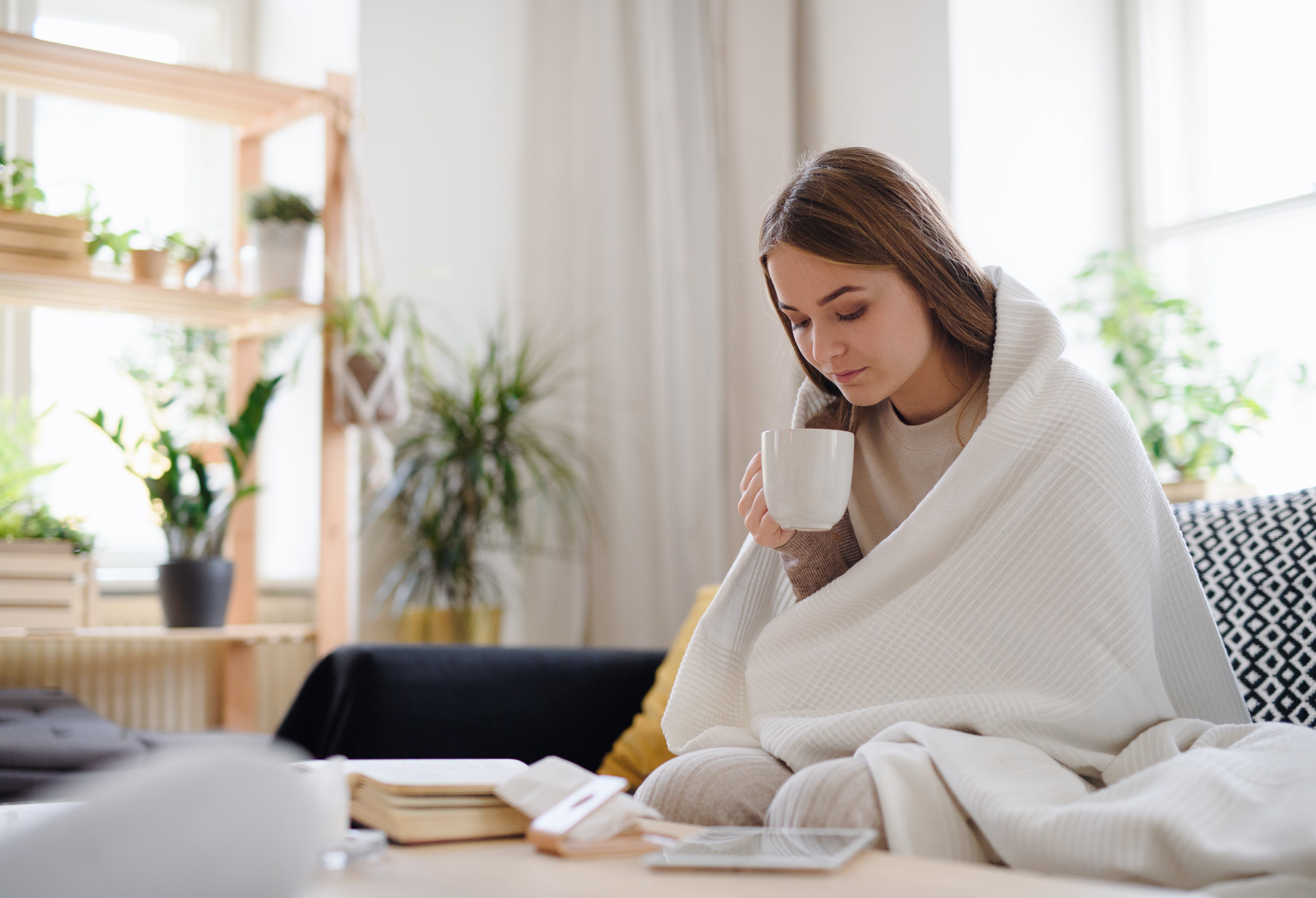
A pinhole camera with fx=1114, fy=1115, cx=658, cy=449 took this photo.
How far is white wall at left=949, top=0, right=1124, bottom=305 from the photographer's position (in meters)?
2.43

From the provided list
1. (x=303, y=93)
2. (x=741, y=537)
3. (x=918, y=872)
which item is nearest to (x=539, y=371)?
(x=741, y=537)

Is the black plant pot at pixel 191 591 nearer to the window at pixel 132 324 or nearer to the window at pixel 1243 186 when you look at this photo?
the window at pixel 132 324

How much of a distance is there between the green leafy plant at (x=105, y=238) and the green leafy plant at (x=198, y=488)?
1.32 feet

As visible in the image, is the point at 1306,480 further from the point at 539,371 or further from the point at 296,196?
the point at 296,196

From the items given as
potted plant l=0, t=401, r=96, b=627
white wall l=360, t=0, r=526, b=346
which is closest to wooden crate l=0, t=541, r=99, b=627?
potted plant l=0, t=401, r=96, b=627

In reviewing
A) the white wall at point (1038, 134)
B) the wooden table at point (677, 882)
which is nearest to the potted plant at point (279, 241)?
the white wall at point (1038, 134)

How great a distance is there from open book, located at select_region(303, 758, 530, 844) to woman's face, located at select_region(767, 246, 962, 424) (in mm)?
585

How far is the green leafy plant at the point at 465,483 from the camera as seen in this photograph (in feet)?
8.95

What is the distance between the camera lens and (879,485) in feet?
4.37

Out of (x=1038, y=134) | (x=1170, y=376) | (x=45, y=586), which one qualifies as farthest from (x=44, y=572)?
(x=1170, y=376)

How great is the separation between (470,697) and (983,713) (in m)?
0.97

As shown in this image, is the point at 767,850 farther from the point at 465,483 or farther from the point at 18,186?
the point at 18,186

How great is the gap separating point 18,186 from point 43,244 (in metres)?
0.24

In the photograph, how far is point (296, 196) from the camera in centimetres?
263
